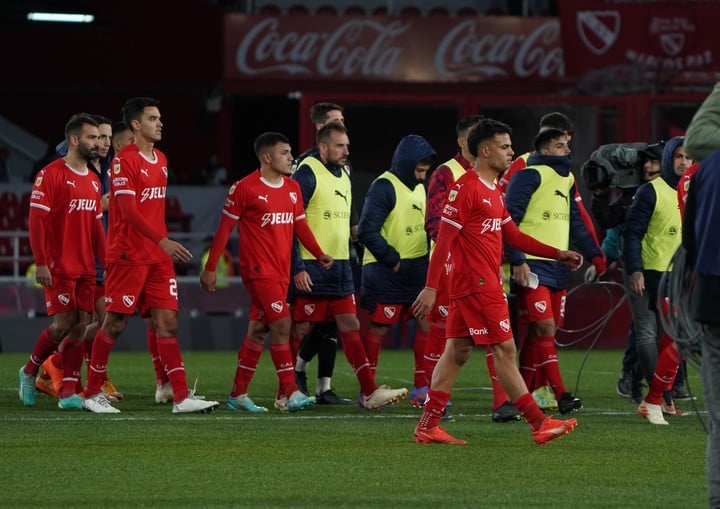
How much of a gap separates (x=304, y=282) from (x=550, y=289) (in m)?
1.90

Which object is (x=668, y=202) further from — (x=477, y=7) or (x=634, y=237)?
(x=477, y=7)

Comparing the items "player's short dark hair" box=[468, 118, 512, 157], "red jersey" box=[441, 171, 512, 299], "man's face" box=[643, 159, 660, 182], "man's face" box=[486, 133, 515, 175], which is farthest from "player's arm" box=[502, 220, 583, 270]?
"man's face" box=[643, 159, 660, 182]

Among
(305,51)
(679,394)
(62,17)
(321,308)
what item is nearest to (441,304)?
(321,308)

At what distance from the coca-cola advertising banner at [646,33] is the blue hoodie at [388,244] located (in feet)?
42.2

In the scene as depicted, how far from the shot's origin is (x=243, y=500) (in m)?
7.42

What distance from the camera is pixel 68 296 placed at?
1186 centimetres

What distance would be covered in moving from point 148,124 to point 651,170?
3920mm

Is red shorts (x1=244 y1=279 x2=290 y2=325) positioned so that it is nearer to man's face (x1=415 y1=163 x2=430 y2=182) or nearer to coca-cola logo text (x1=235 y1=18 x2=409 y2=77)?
man's face (x1=415 y1=163 x2=430 y2=182)

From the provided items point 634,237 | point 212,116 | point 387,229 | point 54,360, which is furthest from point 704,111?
point 212,116

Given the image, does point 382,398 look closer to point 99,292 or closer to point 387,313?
point 387,313

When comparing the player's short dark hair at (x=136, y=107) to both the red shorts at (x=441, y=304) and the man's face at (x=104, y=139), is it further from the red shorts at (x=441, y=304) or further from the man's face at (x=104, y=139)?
the red shorts at (x=441, y=304)

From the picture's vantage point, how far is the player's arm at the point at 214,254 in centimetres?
1120

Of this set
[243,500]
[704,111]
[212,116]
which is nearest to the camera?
[704,111]

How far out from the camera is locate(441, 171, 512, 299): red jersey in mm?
9609
